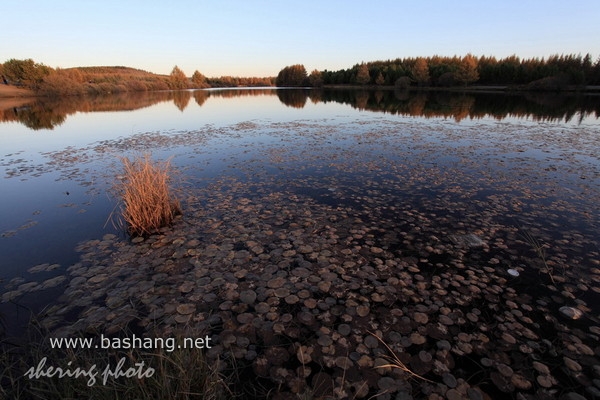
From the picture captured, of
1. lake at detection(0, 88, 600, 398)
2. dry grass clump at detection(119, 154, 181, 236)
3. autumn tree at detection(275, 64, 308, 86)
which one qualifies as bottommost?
lake at detection(0, 88, 600, 398)

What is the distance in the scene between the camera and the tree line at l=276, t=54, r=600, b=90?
2522 inches

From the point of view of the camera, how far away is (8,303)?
4.59 m

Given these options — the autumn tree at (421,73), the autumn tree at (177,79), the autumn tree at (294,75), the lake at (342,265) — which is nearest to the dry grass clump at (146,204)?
the lake at (342,265)

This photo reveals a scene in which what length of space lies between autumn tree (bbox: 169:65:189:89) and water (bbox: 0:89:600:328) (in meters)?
108

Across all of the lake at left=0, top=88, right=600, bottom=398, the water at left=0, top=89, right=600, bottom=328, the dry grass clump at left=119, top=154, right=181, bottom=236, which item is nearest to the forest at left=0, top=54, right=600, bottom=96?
the water at left=0, top=89, right=600, bottom=328

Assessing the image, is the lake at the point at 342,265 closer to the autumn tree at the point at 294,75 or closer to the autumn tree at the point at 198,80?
the autumn tree at the point at 294,75

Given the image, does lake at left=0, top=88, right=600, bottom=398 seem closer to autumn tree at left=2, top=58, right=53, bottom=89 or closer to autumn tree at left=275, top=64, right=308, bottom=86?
autumn tree at left=2, top=58, right=53, bottom=89

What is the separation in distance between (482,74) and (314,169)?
98574 mm

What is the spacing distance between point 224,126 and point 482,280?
23364 mm

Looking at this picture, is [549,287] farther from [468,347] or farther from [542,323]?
[468,347]

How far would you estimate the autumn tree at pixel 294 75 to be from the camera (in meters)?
132

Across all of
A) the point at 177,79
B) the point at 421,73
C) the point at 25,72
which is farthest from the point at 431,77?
the point at 25,72

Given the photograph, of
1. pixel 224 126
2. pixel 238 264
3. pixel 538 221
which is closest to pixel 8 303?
pixel 238 264

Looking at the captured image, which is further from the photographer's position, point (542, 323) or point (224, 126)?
point (224, 126)
